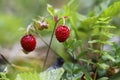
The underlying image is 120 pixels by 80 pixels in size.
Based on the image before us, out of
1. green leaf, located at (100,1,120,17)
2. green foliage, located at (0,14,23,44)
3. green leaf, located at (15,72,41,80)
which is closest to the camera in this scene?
green leaf, located at (15,72,41,80)

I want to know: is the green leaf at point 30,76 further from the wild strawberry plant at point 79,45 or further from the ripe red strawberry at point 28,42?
the ripe red strawberry at point 28,42

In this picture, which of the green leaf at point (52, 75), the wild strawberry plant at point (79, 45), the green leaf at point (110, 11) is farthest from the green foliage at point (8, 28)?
the green leaf at point (52, 75)

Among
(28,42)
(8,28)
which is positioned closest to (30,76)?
(28,42)

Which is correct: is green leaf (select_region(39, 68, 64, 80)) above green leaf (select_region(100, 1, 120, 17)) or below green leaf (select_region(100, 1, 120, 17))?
below

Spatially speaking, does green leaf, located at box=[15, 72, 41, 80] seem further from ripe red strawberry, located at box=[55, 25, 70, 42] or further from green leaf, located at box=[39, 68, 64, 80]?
ripe red strawberry, located at box=[55, 25, 70, 42]

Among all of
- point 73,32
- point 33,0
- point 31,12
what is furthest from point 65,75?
point 33,0

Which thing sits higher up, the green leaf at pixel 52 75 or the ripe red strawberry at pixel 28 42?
the ripe red strawberry at pixel 28 42

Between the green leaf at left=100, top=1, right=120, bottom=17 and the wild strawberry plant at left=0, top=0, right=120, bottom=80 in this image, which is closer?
the wild strawberry plant at left=0, top=0, right=120, bottom=80

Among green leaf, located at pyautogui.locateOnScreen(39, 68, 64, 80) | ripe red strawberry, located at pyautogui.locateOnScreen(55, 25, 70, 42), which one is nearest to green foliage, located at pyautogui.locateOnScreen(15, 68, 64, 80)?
green leaf, located at pyautogui.locateOnScreen(39, 68, 64, 80)

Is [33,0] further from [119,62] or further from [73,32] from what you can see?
[119,62]

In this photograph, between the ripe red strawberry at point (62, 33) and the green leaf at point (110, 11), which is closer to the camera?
the ripe red strawberry at point (62, 33)

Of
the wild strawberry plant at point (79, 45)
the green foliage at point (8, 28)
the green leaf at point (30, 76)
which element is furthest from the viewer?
the green foliage at point (8, 28)
